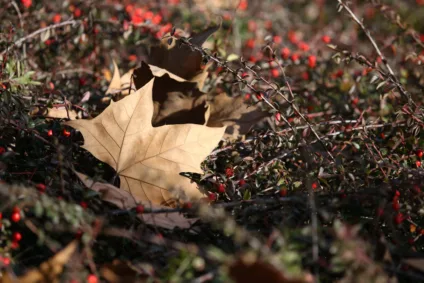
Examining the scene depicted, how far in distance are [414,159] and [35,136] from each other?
1.49 metres

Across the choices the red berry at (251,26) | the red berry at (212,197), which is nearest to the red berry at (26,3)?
the red berry at (212,197)

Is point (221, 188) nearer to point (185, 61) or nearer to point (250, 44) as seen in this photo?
point (185, 61)

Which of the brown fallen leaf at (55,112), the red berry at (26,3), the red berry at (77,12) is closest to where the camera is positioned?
the brown fallen leaf at (55,112)

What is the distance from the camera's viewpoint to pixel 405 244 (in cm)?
169

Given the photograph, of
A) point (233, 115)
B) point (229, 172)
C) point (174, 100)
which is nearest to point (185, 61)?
point (174, 100)

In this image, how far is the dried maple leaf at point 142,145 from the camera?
1831 mm

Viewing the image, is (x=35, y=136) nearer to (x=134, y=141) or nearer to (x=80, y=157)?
(x=80, y=157)

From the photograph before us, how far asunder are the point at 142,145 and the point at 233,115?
582mm

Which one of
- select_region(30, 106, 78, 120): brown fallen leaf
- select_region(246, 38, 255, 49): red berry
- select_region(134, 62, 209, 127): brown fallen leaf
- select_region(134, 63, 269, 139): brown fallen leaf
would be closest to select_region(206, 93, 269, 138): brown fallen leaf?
select_region(134, 63, 269, 139): brown fallen leaf

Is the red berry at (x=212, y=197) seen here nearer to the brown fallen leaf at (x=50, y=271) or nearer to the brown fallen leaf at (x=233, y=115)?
the brown fallen leaf at (x=233, y=115)

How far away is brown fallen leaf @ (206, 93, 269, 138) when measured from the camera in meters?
2.27

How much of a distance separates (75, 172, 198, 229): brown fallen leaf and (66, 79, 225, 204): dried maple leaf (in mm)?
162

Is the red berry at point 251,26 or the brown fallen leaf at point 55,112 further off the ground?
the brown fallen leaf at point 55,112

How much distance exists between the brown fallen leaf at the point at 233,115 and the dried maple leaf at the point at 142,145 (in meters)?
0.41
